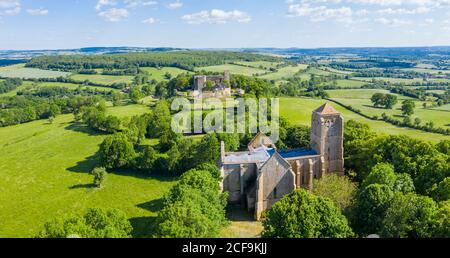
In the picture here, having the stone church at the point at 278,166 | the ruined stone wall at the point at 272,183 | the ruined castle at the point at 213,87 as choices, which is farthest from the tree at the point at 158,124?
the ruined stone wall at the point at 272,183

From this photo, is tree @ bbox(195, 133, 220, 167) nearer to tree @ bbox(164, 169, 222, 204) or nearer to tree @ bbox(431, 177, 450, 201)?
tree @ bbox(164, 169, 222, 204)

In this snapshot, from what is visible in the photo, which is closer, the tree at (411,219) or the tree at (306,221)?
the tree at (306,221)

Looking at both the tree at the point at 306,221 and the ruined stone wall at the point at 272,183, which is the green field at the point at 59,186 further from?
the tree at the point at 306,221

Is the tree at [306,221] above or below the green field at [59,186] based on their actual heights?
above

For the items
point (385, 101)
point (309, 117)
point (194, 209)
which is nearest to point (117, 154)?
point (194, 209)

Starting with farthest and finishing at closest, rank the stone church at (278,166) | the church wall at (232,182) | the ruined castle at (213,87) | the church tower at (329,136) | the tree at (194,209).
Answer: the ruined castle at (213,87)
the church tower at (329,136)
the church wall at (232,182)
the stone church at (278,166)
the tree at (194,209)

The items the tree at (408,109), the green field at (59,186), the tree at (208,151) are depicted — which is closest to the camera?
the green field at (59,186)

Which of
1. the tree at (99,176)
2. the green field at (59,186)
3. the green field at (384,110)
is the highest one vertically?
the green field at (384,110)
